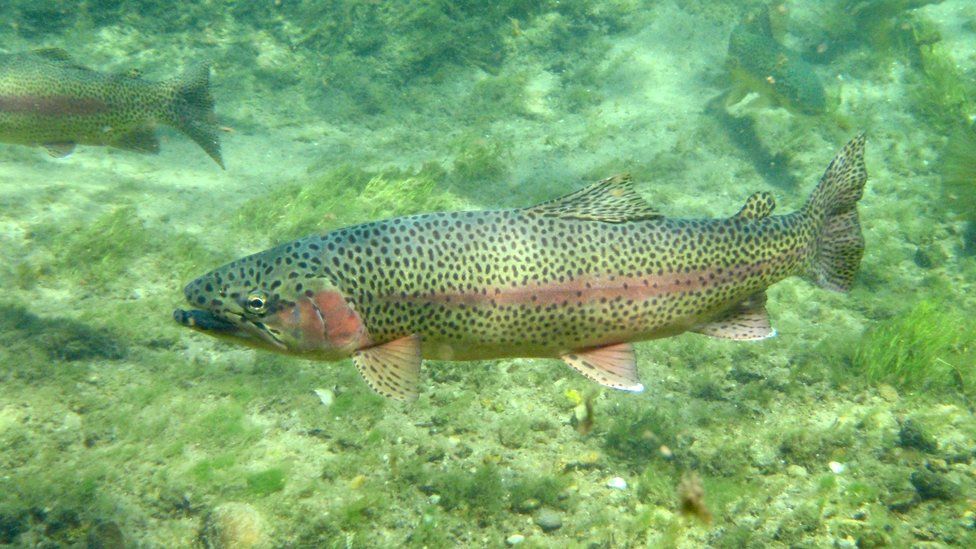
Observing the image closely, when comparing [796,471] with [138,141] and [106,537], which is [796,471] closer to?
[106,537]

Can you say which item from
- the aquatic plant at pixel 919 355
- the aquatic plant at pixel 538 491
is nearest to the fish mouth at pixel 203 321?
the aquatic plant at pixel 538 491

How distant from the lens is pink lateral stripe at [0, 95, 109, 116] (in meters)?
5.57

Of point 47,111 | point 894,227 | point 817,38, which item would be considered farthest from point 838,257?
point 817,38

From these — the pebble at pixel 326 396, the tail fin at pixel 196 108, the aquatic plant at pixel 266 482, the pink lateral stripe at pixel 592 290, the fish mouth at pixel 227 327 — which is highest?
the tail fin at pixel 196 108

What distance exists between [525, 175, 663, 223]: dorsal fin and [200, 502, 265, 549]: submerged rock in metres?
Answer: 2.84

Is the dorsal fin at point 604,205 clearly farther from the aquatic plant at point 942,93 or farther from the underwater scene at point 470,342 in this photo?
the aquatic plant at point 942,93

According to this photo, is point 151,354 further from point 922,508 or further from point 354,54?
point 354,54

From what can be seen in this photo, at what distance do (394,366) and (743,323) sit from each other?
95.8 inches

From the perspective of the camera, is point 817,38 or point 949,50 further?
point 817,38

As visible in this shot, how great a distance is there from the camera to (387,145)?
11.0 m

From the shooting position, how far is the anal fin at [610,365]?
3.59 metres

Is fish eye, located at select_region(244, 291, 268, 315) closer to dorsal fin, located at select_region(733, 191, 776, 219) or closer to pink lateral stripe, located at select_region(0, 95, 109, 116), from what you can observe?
dorsal fin, located at select_region(733, 191, 776, 219)

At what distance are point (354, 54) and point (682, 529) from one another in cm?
1211

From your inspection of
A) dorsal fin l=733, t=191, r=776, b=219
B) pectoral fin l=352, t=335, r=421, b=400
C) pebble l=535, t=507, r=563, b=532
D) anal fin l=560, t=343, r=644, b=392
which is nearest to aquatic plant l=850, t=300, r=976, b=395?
dorsal fin l=733, t=191, r=776, b=219
